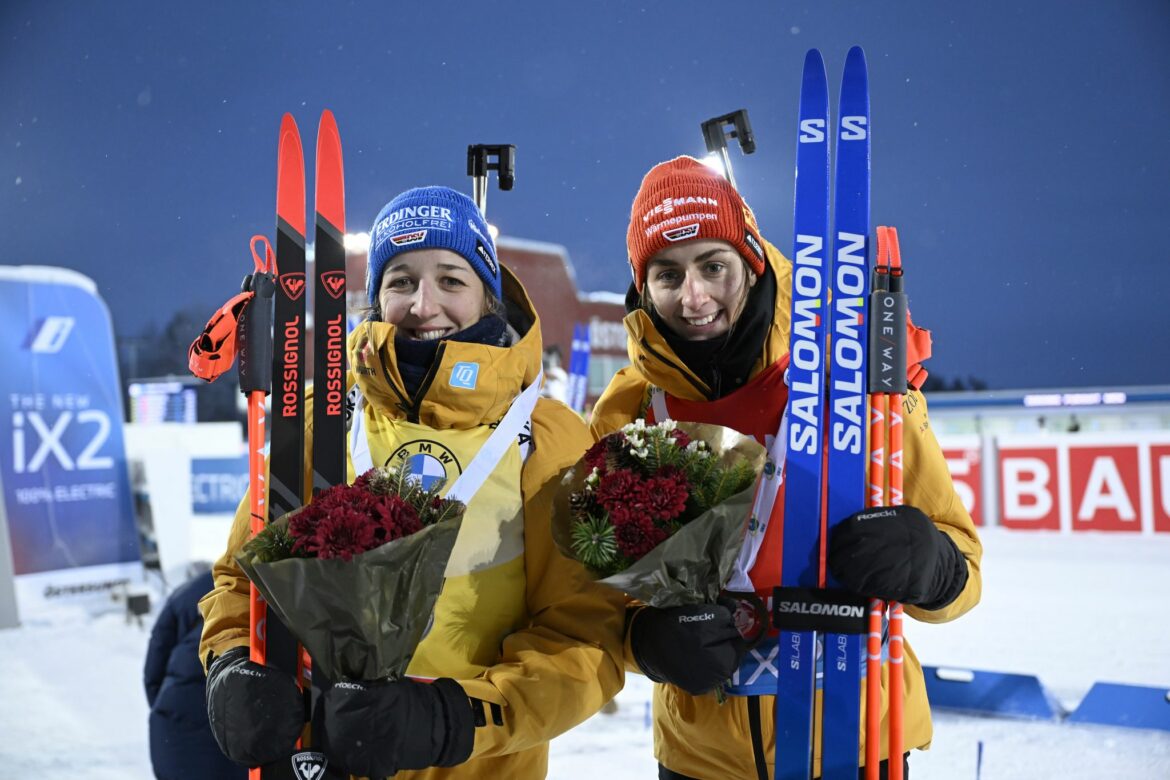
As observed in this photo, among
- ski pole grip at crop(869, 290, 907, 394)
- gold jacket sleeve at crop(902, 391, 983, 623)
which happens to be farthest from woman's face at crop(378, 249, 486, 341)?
gold jacket sleeve at crop(902, 391, 983, 623)

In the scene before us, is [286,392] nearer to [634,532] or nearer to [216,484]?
[634,532]

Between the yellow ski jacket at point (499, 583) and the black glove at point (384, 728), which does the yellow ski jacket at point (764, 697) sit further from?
the black glove at point (384, 728)

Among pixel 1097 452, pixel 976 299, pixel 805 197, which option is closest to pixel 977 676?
pixel 805 197

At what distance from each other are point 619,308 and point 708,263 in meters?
15.8

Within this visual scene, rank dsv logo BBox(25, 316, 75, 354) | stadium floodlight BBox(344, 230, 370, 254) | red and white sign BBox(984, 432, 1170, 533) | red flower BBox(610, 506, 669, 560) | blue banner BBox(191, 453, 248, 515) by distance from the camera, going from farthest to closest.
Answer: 1. blue banner BBox(191, 453, 248, 515)
2. red and white sign BBox(984, 432, 1170, 533)
3. dsv logo BBox(25, 316, 75, 354)
4. stadium floodlight BBox(344, 230, 370, 254)
5. red flower BBox(610, 506, 669, 560)

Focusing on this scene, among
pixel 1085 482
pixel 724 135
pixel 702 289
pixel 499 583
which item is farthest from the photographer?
pixel 1085 482

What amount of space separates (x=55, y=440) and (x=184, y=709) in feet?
12.9

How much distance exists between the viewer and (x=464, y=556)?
1366 millimetres

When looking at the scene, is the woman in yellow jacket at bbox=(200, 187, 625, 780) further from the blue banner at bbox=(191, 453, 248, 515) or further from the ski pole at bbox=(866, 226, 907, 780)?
the blue banner at bbox=(191, 453, 248, 515)

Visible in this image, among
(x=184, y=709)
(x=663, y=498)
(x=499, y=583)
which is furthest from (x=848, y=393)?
(x=184, y=709)

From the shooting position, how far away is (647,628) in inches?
54.5

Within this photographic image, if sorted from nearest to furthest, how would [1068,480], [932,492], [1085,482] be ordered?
[932,492]
[1085,482]
[1068,480]

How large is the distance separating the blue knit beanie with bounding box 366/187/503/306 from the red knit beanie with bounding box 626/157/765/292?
33 centimetres

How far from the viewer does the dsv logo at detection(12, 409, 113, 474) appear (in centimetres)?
543
